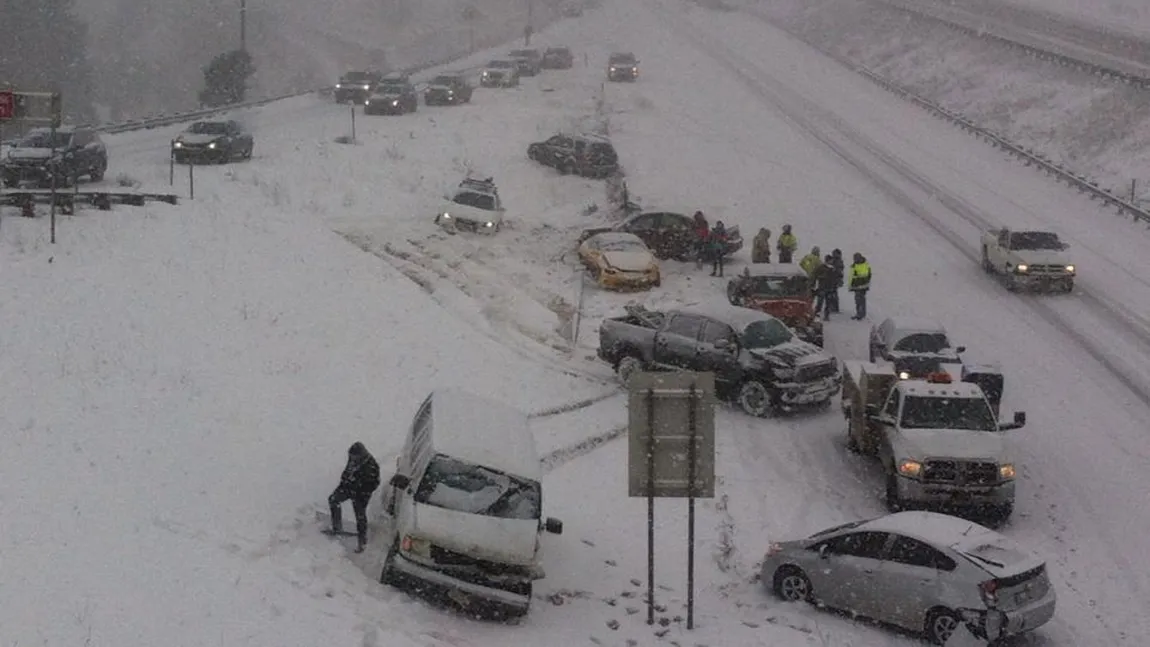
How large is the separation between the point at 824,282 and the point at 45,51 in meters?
79.4

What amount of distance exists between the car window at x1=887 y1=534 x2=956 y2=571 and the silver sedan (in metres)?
0.01

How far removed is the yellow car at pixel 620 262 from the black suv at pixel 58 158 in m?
13.7

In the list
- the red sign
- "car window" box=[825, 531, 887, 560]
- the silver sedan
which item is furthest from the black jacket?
the red sign

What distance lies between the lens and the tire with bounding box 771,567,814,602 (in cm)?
1452

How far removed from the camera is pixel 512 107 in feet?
189

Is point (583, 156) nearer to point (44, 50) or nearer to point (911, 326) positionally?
point (911, 326)

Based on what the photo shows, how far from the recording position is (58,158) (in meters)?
32.6

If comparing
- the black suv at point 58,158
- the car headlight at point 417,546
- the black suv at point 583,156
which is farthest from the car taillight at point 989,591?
the black suv at point 583,156

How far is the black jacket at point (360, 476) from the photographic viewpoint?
46.8 ft

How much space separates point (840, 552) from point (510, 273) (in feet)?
58.5

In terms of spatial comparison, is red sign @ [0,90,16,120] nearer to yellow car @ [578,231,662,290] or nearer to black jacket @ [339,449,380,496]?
black jacket @ [339,449,380,496]

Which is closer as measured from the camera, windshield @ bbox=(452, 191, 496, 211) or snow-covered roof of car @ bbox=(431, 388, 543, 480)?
snow-covered roof of car @ bbox=(431, 388, 543, 480)

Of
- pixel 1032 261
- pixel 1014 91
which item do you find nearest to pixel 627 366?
pixel 1032 261

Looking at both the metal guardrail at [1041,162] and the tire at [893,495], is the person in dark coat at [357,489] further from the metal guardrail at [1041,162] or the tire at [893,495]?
the metal guardrail at [1041,162]
